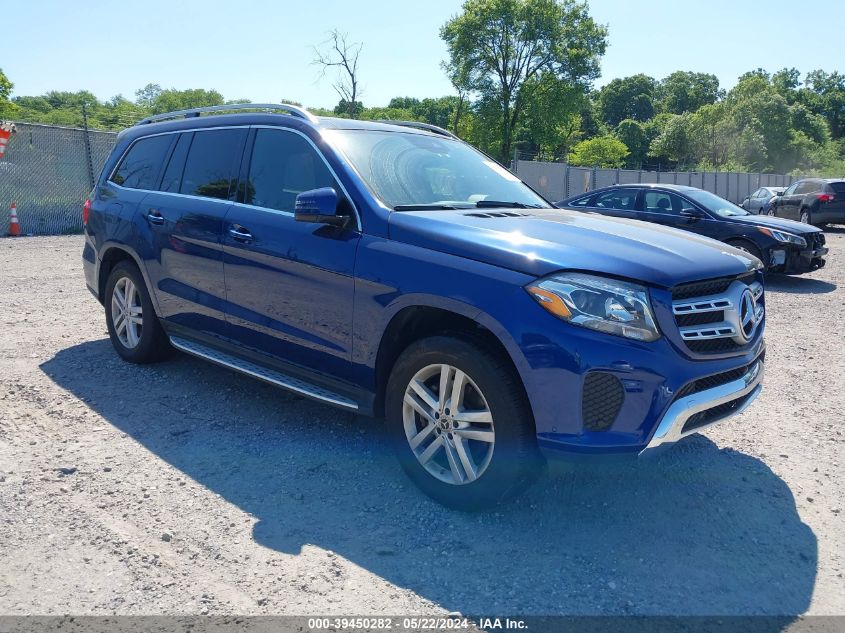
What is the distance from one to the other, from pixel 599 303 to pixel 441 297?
2.32ft

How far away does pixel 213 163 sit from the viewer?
4711 mm

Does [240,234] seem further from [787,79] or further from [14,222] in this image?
[787,79]

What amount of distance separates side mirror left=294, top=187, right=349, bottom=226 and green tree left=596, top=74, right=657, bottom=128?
130947 millimetres

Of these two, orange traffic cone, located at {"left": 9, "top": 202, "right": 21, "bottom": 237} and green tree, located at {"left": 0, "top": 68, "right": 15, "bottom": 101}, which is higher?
green tree, located at {"left": 0, "top": 68, "right": 15, "bottom": 101}

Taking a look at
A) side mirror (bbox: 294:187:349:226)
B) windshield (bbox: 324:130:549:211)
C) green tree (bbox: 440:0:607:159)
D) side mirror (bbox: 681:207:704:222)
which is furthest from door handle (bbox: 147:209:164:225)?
green tree (bbox: 440:0:607:159)

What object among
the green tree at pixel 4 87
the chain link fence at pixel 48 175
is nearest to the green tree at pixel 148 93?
the green tree at pixel 4 87

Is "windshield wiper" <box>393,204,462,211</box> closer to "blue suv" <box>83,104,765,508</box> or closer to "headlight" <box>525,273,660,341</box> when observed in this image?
"blue suv" <box>83,104,765,508</box>

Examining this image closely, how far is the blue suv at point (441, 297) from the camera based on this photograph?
2883 millimetres

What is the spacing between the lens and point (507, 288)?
9.81 feet

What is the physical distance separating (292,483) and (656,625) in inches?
75.0

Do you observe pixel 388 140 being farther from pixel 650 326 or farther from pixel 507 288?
pixel 650 326

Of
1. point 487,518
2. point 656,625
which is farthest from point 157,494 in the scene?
point 656,625

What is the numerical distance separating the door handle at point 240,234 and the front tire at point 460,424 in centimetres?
139

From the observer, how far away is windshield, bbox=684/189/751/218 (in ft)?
35.0
